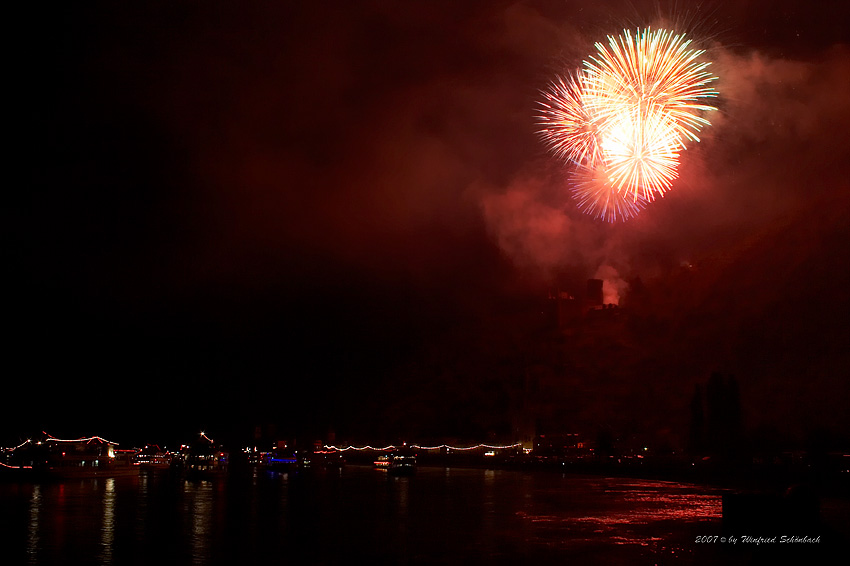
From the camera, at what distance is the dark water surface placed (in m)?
14.6

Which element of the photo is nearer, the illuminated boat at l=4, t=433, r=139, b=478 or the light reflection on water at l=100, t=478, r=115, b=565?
the light reflection on water at l=100, t=478, r=115, b=565

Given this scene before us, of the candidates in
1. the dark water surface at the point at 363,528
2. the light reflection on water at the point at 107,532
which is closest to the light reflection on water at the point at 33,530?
the dark water surface at the point at 363,528

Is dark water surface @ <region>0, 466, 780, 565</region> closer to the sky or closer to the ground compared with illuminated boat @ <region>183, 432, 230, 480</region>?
closer to the sky

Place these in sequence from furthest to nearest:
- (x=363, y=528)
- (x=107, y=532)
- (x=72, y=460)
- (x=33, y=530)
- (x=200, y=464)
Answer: (x=72, y=460), (x=200, y=464), (x=363, y=528), (x=33, y=530), (x=107, y=532)

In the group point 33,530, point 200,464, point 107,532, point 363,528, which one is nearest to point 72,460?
point 200,464

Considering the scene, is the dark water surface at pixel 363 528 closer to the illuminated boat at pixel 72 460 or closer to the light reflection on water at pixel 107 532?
the light reflection on water at pixel 107 532

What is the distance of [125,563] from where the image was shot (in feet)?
44.8

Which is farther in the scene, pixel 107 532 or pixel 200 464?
pixel 200 464

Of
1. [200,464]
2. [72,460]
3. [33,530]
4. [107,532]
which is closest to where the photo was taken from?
[107,532]

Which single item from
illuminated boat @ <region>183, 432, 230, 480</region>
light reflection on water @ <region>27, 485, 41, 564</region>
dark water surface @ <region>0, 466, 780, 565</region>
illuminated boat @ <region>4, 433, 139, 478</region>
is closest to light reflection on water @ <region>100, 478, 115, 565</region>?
dark water surface @ <region>0, 466, 780, 565</region>

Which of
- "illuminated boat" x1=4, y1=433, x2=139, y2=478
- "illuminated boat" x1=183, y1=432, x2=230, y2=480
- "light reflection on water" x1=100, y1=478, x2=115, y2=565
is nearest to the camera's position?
"light reflection on water" x1=100, y1=478, x2=115, y2=565

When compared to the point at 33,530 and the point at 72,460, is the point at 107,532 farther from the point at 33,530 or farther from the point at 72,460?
the point at 72,460

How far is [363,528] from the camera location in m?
19.4

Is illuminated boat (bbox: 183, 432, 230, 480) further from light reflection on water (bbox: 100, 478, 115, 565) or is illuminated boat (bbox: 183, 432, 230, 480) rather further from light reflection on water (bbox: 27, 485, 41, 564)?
light reflection on water (bbox: 100, 478, 115, 565)
